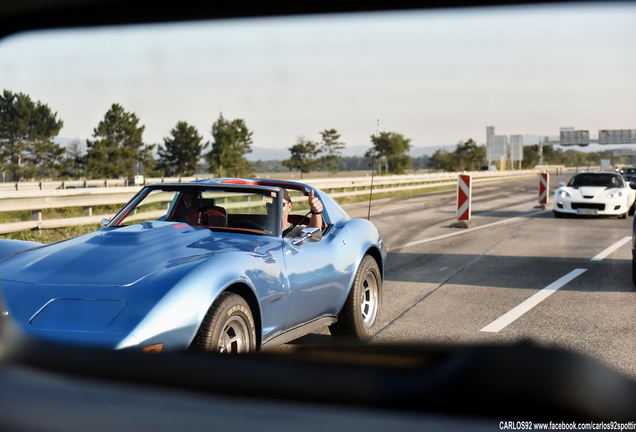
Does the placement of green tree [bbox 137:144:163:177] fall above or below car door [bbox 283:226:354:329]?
above

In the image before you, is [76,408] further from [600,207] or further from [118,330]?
[600,207]

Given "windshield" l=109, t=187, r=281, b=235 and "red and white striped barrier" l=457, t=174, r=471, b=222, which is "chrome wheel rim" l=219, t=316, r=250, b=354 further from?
"red and white striped barrier" l=457, t=174, r=471, b=222

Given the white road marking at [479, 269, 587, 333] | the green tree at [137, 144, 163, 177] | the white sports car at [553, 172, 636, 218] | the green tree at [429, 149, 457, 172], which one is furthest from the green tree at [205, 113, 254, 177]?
the white road marking at [479, 269, 587, 333]

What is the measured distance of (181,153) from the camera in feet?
324

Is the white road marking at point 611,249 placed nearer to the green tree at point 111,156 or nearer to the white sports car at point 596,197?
the white sports car at point 596,197

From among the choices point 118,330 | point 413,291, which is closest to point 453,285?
point 413,291

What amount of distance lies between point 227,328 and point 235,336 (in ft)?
0.44

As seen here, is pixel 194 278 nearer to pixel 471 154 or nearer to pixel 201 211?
pixel 201 211

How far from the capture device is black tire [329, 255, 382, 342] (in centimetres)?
559

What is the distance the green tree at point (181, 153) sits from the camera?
97.5 metres

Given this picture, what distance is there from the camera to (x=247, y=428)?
1446mm

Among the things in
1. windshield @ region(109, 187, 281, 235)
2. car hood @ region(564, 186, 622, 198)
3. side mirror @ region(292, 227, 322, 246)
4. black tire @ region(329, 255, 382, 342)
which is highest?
windshield @ region(109, 187, 281, 235)

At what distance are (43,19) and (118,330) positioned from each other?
4.16 feet

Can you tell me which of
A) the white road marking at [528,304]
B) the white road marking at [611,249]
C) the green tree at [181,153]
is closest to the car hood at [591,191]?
the white road marking at [611,249]
